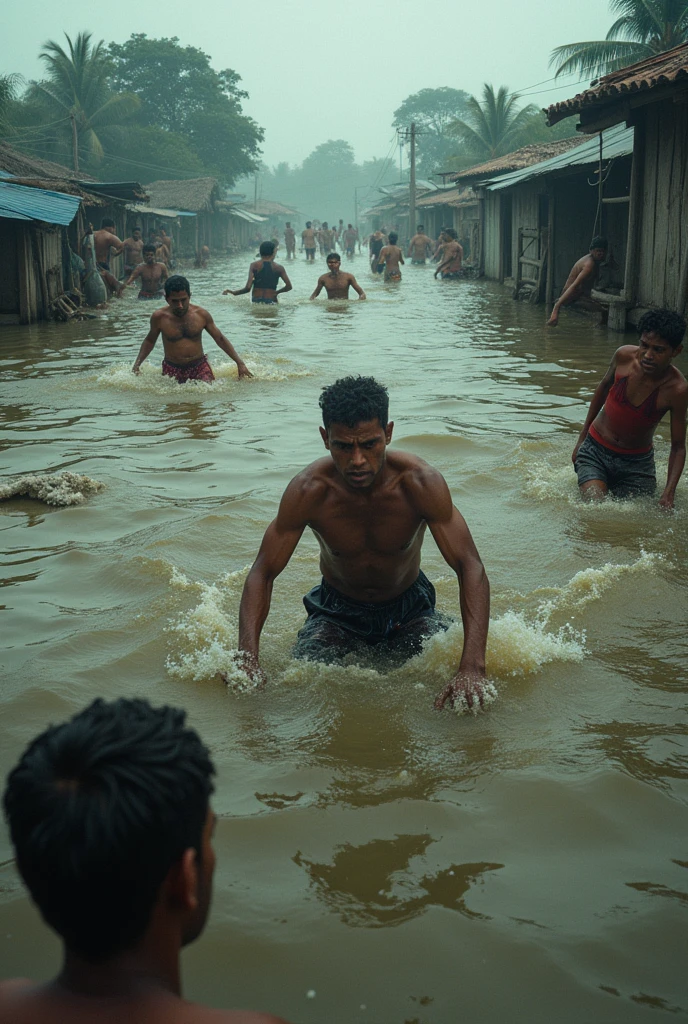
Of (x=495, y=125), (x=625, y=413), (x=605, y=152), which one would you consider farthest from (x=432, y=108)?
(x=625, y=413)

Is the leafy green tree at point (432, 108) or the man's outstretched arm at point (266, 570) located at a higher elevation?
the leafy green tree at point (432, 108)

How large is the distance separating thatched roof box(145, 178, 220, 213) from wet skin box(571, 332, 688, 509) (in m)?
33.1

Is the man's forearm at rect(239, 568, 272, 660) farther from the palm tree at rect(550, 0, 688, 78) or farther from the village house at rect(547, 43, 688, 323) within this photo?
the palm tree at rect(550, 0, 688, 78)

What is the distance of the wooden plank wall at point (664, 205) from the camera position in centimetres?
1097

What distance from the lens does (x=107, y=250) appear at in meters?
19.5

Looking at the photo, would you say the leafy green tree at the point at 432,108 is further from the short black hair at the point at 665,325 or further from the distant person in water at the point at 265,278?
the short black hair at the point at 665,325

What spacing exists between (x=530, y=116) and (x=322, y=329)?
109ft

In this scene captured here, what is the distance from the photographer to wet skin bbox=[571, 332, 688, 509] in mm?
5773

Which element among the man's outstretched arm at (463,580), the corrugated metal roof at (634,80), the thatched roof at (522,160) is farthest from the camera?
the thatched roof at (522,160)

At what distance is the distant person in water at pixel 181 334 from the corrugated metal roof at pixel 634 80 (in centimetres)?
498

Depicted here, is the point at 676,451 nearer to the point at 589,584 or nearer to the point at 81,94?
the point at 589,584

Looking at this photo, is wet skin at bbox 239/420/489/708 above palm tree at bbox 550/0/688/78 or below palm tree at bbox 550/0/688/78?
below

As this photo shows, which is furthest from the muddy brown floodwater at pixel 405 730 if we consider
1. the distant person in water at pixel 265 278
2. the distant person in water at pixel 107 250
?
the distant person in water at pixel 107 250

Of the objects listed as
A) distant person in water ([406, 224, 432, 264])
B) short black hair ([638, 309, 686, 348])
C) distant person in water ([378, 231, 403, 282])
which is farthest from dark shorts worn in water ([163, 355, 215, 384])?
distant person in water ([406, 224, 432, 264])
